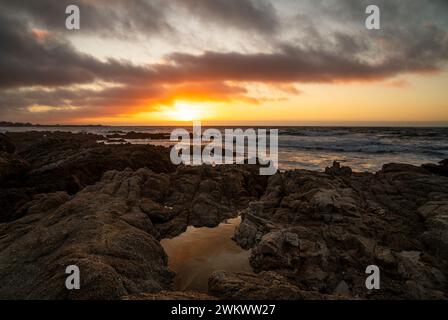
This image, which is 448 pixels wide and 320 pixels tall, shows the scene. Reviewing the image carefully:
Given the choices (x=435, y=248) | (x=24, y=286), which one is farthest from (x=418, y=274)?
(x=24, y=286)

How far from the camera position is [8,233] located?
8188 millimetres

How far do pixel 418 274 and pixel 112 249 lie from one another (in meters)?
7.68

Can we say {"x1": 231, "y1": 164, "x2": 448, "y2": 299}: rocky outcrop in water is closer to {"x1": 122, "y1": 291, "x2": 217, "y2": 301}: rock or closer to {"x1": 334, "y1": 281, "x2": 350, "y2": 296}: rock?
{"x1": 334, "y1": 281, "x2": 350, "y2": 296}: rock

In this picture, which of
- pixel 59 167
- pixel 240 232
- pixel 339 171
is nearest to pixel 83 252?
pixel 240 232

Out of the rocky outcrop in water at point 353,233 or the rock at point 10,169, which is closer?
the rocky outcrop in water at point 353,233

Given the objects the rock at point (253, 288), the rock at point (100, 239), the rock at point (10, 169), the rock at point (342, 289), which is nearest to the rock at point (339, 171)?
the rock at point (100, 239)

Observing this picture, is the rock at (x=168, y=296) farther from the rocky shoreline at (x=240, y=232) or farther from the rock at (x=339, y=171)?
the rock at (x=339, y=171)

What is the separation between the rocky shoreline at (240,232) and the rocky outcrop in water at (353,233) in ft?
0.11

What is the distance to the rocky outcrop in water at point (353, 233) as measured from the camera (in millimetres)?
7238

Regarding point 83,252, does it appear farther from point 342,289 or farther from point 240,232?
point 342,289

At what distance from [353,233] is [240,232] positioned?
3.71 metres

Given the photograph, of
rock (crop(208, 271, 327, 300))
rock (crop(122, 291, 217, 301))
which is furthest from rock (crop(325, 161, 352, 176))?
rock (crop(122, 291, 217, 301))

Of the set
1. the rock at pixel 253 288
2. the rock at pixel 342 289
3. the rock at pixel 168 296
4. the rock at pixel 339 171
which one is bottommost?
the rock at pixel 342 289
